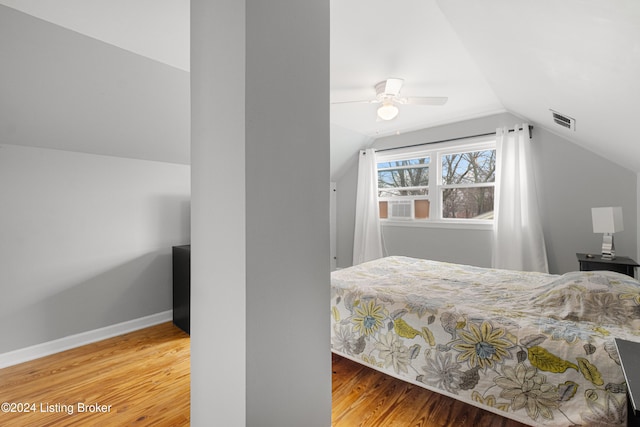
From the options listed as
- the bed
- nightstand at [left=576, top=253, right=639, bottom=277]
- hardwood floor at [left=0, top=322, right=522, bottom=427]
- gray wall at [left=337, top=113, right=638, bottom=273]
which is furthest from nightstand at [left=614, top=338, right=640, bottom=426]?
gray wall at [left=337, top=113, right=638, bottom=273]

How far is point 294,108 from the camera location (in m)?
0.75

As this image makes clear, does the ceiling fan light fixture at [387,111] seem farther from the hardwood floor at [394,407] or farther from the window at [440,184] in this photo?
the hardwood floor at [394,407]

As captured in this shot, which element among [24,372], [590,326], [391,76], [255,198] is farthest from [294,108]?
[24,372]

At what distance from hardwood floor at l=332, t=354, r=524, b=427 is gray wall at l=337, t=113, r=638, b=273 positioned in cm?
236

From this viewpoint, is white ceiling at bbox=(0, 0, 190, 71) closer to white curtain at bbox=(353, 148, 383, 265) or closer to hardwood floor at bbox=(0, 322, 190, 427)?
hardwood floor at bbox=(0, 322, 190, 427)

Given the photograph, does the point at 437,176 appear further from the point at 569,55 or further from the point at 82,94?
the point at 82,94

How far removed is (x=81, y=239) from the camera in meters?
2.51

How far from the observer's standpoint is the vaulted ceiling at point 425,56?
125 cm

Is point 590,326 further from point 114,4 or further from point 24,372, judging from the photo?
point 24,372

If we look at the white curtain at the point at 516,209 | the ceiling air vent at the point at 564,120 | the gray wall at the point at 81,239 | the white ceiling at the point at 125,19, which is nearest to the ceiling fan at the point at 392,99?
the ceiling air vent at the point at 564,120

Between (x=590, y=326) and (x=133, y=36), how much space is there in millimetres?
3002

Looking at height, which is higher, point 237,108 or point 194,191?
point 237,108

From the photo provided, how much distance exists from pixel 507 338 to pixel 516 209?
7.67ft

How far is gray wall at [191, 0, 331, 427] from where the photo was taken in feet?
2.13
